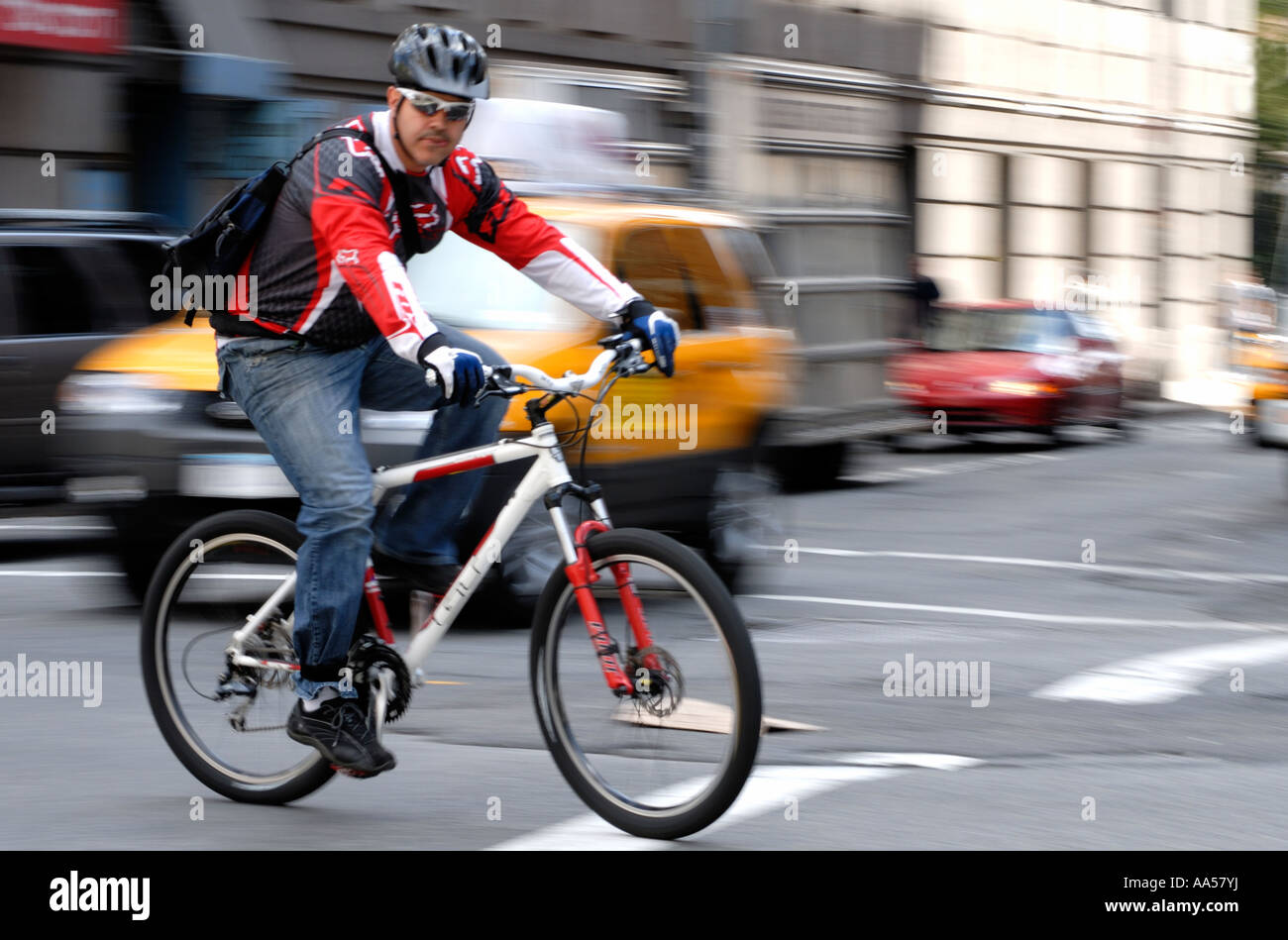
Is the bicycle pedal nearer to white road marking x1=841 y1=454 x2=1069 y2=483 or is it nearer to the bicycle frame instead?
the bicycle frame

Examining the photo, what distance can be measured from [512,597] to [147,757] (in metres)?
2.45

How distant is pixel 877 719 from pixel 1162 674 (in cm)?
159

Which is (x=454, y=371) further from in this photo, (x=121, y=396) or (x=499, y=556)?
(x=121, y=396)

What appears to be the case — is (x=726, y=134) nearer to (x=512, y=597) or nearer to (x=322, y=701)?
(x=512, y=597)

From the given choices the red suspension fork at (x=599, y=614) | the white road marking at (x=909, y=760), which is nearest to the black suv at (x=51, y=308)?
the white road marking at (x=909, y=760)

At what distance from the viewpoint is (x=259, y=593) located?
208 inches

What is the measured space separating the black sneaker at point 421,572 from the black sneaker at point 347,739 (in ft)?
1.11

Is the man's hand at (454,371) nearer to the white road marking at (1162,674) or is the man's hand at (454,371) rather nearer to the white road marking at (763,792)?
the white road marking at (763,792)

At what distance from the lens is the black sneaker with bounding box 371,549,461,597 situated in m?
5.07

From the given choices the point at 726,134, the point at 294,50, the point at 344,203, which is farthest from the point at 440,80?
the point at 294,50

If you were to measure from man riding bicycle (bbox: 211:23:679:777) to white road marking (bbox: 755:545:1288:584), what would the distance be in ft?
18.2

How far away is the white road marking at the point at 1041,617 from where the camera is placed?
367 inches

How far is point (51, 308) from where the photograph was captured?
11.9m

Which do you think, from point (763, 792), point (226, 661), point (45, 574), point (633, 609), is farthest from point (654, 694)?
point (45, 574)
